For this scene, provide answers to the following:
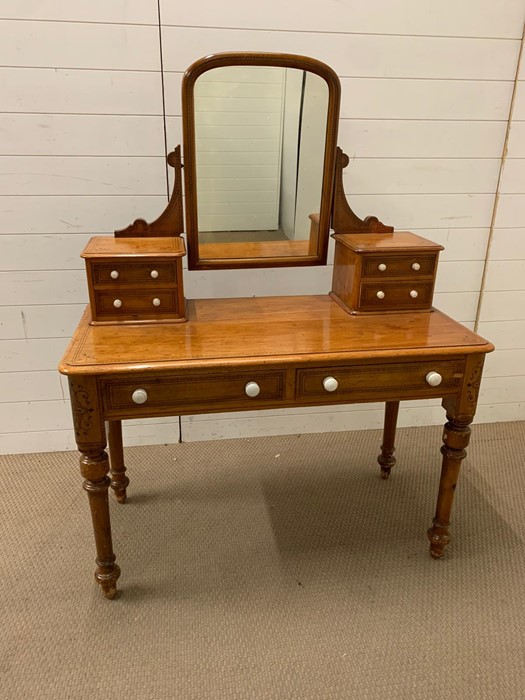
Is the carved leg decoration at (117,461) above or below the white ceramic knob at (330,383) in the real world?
below

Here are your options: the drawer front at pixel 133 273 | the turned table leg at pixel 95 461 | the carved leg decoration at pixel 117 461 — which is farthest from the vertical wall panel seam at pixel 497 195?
the turned table leg at pixel 95 461

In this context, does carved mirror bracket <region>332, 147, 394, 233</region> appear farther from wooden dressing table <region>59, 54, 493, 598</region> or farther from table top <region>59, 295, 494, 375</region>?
table top <region>59, 295, 494, 375</region>

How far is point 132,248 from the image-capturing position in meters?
1.79

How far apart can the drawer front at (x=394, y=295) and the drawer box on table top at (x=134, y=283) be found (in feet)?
2.10

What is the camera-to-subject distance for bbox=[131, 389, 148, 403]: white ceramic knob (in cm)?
152

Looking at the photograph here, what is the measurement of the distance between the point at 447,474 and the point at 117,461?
1.23 meters

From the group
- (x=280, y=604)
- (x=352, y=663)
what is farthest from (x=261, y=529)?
(x=352, y=663)

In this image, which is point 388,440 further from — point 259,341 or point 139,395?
point 139,395

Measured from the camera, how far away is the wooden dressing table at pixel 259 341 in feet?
5.06

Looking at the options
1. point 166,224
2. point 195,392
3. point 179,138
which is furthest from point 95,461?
point 179,138

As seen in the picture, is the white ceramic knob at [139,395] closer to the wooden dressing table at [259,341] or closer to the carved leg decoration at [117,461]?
the wooden dressing table at [259,341]

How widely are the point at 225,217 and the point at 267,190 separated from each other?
0.59 feet

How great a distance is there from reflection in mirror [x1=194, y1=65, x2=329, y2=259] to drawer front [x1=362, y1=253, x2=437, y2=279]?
0.29m

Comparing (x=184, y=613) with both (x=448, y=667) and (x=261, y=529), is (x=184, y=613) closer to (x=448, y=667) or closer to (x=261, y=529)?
(x=261, y=529)
